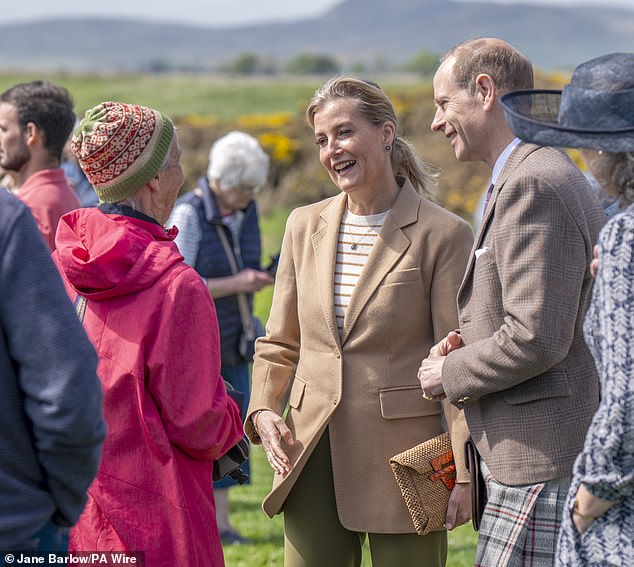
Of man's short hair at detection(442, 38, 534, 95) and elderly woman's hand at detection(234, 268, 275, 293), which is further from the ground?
man's short hair at detection(442, 38, 534, 95)

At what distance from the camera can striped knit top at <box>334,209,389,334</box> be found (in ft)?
11.7

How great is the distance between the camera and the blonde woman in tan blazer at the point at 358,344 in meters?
3.46

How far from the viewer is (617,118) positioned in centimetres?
253

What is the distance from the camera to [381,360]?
3.47m

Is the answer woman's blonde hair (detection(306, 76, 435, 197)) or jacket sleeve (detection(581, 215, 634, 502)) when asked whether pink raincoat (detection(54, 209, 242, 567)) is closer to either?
woman's blonde hair (detection(306, 76, 435, 197))

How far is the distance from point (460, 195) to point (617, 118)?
14918 millimetres

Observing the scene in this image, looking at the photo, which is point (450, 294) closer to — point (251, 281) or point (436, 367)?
point (436, 367)

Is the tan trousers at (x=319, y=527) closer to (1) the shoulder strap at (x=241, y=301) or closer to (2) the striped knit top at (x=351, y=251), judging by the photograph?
(2) the striped knit top at (x=351, y=251)

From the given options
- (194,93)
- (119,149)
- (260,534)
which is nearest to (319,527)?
(119,149)

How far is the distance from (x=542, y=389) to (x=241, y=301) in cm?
331

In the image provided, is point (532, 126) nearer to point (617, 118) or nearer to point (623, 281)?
point (617, 118)

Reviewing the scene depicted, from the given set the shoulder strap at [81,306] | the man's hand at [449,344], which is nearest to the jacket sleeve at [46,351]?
the shoulder strap at [81,306]

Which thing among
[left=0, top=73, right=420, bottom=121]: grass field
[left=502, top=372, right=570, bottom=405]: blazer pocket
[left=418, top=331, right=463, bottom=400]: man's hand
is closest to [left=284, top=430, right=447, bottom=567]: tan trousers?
[left=418, top=331, right=463, bottom=400]: man's hand

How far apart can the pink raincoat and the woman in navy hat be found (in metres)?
1.10
